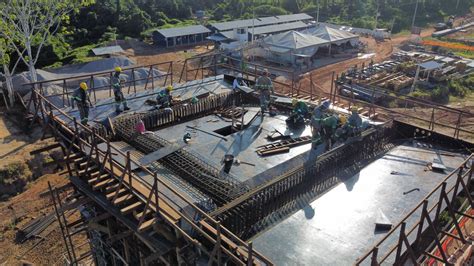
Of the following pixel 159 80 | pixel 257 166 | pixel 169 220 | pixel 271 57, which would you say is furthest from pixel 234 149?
pixel 271 57

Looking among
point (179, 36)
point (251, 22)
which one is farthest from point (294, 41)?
point (179, 36)

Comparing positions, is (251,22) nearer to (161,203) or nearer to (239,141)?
(239,141)

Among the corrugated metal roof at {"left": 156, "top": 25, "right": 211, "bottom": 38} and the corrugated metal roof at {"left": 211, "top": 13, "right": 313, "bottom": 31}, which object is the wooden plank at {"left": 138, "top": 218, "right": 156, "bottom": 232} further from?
the corrugated metal roof at {"left": 211, "top": 13, "right": 313, "bottom": 31}

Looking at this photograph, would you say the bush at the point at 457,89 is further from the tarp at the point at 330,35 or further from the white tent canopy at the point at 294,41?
the tarp at the point at 330,35

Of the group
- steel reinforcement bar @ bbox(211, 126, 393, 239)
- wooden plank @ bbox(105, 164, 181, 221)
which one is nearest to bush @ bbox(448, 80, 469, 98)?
steel reinforcement bar @ bbox(211, 126, 393, 239)

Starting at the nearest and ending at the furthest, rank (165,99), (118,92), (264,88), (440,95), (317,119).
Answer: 1. (317,119)
2. (264,88)
3. (165,99)
4. (118,92)
5. (440,95)

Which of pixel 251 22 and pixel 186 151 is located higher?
pixel 251 22
